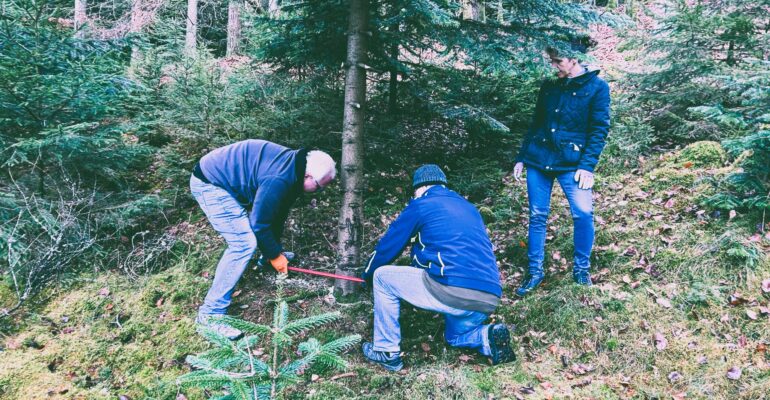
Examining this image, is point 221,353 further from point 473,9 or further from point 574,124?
point 473,9

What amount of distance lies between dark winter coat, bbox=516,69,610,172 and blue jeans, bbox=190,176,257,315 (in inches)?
114

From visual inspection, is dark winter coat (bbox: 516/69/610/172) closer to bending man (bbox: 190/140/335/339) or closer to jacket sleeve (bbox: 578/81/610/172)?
jacket sleeve (bbox: 578/81/610/172)

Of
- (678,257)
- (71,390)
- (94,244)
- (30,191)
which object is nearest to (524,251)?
(678,257)

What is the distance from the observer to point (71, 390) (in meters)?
3.66

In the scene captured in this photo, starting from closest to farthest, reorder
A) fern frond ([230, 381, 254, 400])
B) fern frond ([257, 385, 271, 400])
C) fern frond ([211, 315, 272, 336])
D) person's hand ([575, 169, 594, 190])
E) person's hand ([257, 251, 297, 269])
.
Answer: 1. fern frond ([230, 381, 254, 400])
2. fern frond ([257, 385, 271, 400])
3. fern frond ([211, 315, 272, 336])
4. person's hand ([575, 169, 594, 190])
5. person's hand ([257, 251, 297, 269])

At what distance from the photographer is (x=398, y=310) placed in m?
3.65

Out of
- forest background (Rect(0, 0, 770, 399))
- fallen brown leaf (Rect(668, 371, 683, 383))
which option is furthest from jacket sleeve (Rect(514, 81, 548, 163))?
fallen brown leaf (Rect(668, 371, 683, 383))

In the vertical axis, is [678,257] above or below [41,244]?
above

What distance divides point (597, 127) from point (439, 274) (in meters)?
2.15

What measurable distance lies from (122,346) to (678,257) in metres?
5.49

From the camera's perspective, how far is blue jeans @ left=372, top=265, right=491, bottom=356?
3.52 metres

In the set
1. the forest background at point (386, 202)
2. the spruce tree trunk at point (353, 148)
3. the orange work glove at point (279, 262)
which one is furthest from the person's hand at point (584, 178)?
the orange work glove at point (279, 262)

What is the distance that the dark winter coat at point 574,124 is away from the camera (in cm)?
413

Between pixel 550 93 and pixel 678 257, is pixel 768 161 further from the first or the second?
pixel 550 93
